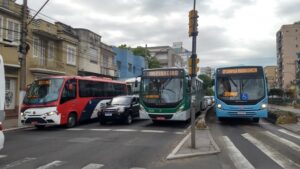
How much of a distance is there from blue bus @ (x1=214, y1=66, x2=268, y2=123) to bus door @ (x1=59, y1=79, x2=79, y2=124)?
7.74 meters

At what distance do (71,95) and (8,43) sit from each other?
29.3 ft

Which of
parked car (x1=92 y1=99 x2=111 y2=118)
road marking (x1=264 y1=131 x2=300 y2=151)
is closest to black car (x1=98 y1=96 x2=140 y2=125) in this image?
parked car (x1=92 y1=99 x2=111 y2=118)

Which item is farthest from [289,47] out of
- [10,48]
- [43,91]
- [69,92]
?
[43,91]

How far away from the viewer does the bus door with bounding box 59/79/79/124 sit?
1695cm

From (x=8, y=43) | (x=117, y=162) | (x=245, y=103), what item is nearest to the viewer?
(x=117, y=162)

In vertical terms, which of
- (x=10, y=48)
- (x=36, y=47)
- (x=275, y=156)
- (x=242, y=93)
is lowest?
(x=275, y=156)

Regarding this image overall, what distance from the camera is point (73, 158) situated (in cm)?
925

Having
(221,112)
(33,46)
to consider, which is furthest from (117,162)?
(33,46)

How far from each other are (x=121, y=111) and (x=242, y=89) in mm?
6633

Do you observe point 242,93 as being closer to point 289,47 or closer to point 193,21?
point 193,21

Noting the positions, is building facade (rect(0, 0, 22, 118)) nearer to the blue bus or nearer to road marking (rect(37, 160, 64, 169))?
the blue bus

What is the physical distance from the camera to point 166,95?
1752 centimetres

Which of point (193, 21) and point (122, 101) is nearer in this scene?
point (193, 21)

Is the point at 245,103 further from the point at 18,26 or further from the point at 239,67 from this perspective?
the point at 18,26
